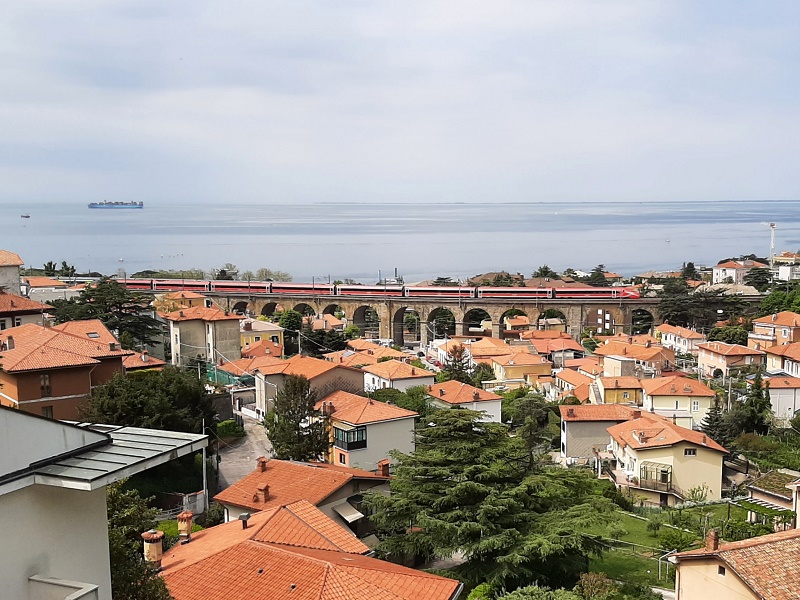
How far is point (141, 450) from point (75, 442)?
0.22 metres

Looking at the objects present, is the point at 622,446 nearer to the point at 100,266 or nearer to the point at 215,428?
the point at 215,428

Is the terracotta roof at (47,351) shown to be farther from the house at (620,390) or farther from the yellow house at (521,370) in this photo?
the yellow house at (521,370)

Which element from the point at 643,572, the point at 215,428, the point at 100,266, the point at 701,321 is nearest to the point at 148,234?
the point at 100,266

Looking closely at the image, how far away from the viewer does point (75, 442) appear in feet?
8.72

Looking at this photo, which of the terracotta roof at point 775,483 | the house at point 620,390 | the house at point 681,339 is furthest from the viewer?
the house at point 681,339

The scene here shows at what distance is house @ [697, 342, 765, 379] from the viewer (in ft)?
106

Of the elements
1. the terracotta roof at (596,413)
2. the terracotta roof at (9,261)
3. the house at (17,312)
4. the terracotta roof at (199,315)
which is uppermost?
the terracotta roof at (9,261)

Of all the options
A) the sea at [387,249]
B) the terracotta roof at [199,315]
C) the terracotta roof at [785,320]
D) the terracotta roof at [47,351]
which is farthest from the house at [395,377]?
the sea at [387,249]

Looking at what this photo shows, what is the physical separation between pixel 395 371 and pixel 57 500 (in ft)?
77.3

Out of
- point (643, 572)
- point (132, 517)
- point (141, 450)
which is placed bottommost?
point (643, 572)

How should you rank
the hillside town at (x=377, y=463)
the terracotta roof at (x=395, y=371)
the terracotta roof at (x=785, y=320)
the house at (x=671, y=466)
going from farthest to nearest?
the terracotta roof at (x=785, y=320)
the terracotta roof at (x=395, y=371)
the house at (x=671, y=466)
the hillside town at (x=377, y=463)

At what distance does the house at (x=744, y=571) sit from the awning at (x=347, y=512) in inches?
206

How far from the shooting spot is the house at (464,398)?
78.7 feet

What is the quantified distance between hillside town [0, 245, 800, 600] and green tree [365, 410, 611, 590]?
0.04 m
